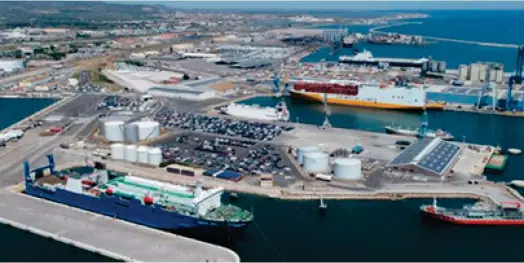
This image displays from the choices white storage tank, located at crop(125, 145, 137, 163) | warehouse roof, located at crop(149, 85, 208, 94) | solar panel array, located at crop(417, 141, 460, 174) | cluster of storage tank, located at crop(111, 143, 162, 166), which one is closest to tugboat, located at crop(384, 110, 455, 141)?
solar panel array, located at crop(417, 141, 460, 174)

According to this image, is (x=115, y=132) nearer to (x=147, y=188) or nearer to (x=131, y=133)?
(x=131, y=133)

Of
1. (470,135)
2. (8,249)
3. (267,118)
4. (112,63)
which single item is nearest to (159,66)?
(112,63)

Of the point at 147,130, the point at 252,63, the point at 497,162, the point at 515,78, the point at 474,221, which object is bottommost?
the point at 474,221

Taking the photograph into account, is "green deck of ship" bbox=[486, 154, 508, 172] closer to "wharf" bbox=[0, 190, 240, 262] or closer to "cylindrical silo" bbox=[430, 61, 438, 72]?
"wharf" bbox=[0, 190, 240, 262]

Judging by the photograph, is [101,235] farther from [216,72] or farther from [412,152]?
[216,72]

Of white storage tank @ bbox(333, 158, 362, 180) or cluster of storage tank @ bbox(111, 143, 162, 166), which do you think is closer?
white storage tank @ bbox(333, 158, 362, 180)

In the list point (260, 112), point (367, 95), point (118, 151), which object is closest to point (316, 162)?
point (118, 151)
